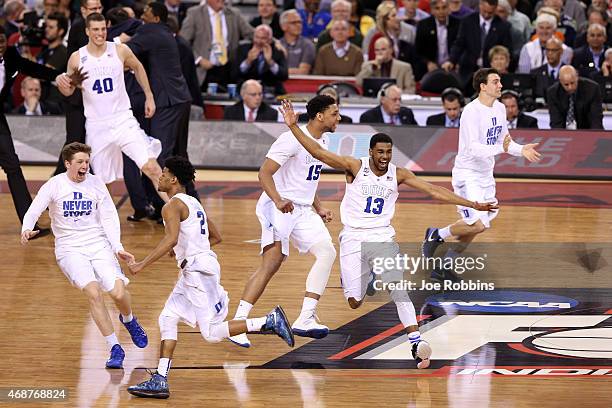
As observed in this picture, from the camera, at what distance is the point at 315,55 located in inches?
763

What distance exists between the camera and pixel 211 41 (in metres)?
18.9

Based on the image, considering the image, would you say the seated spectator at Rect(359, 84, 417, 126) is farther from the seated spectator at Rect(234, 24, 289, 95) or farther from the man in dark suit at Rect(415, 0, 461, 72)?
the man in dark suit at Rect(415, 0, 461, 72)

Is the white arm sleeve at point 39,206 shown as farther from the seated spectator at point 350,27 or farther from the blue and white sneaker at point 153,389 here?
the seated spectator at point 350,27

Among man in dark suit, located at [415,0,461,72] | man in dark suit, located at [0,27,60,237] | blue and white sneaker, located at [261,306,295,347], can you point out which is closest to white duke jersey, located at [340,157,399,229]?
blue and white sneaker, located at [261,306,295,347]

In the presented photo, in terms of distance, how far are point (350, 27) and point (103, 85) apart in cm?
755

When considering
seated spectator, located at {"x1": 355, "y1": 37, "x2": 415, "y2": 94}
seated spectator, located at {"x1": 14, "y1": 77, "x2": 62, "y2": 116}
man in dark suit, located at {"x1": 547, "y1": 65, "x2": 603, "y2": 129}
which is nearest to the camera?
man in dark suit, located at {"x1": 547, "y1": 65, "x2": 603, "y2": 129}

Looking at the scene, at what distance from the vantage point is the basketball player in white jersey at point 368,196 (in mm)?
9461

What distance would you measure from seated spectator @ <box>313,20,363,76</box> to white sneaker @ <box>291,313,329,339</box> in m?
9.60

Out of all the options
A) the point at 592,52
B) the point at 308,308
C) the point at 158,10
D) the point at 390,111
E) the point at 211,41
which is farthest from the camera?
the point at 211,41

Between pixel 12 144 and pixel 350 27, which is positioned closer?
pixel 12 144

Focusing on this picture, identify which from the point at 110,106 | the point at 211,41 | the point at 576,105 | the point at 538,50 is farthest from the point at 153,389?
the point at 538,50

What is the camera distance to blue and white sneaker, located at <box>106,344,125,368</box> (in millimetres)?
9094

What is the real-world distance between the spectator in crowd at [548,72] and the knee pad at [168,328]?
1024 cm

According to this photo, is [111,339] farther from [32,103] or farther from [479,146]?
[32,103]
